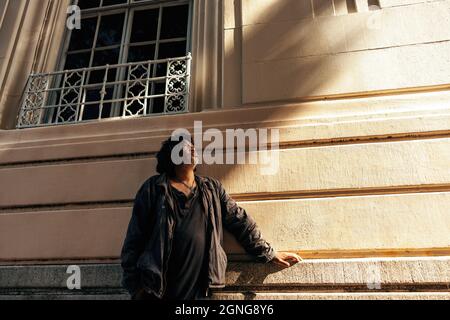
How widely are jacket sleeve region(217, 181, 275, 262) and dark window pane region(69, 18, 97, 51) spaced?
3.91m

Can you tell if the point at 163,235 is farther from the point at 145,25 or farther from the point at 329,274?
the point at 145,25

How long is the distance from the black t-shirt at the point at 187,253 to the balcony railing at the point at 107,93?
1.70 meters

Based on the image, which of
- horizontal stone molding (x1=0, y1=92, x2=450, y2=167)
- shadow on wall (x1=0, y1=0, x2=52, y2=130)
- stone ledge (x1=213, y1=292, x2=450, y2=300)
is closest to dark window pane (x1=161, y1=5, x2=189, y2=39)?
horizontal stone molding (x1=0, y1=92, x2=450, y2=167)

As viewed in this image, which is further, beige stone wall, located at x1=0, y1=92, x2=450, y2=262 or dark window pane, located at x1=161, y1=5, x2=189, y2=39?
dark window pane, located at x1=161, y1=5, x2=189, y2=39

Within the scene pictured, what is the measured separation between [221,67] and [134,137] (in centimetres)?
146

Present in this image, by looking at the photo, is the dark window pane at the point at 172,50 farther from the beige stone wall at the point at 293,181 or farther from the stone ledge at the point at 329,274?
the stone ledge at the point at 329,274

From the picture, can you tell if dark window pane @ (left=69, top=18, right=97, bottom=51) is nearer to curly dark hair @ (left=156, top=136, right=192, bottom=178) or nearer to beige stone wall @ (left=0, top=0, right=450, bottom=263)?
beige stone wall @ (left=0, top=0, right=450, bottom=263)

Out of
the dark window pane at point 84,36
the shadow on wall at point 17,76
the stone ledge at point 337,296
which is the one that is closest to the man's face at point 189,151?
the stone ledge at point 337,296

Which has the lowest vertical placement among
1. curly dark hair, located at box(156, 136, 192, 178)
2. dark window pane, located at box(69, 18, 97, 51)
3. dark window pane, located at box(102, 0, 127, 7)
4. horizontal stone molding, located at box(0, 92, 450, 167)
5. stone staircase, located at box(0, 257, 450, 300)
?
stone staircase, located at box(0, 257, 450, 300)

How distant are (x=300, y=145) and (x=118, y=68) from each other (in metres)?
3.06

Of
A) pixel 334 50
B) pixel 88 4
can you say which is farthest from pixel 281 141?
pixel 88 4

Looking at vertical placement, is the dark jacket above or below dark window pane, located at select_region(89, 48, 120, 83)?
below

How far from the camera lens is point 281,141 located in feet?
13.7

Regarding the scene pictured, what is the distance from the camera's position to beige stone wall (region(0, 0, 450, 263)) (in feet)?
12.2
